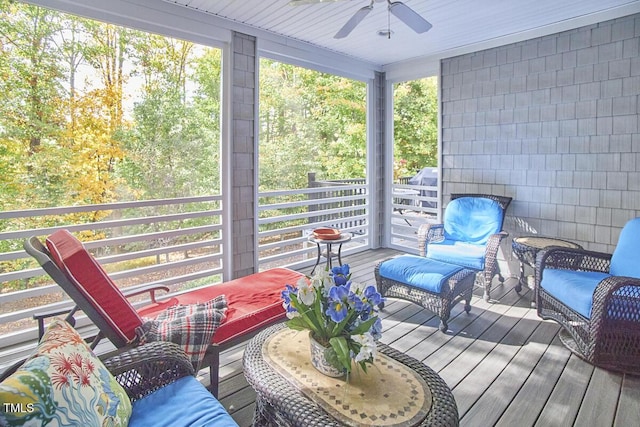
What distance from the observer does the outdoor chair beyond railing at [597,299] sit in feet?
8.18

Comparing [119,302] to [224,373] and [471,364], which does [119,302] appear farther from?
[471,364]

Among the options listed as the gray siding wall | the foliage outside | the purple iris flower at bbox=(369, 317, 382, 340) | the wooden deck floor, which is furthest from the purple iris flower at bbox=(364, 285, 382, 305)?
the gray siding wall

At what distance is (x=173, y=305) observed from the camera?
2.58m

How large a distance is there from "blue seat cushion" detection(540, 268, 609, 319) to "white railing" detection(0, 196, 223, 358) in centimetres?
323

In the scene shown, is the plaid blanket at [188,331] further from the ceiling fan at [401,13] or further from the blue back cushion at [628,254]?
the blue back cushion at [628,254]

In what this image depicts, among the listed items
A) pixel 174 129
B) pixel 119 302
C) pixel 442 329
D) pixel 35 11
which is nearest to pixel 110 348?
pixel 119 302

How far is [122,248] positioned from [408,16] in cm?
332

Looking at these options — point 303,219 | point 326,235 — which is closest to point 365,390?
point 326,235

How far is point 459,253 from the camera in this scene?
4020mm

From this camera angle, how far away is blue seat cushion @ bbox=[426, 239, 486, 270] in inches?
152

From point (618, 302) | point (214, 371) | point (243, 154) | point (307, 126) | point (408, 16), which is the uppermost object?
point (408, 16)

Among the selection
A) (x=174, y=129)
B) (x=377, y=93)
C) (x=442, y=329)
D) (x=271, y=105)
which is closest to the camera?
(x=442, y=329)

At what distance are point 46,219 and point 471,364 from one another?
145 inches

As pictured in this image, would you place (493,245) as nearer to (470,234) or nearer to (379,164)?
(470,234)
